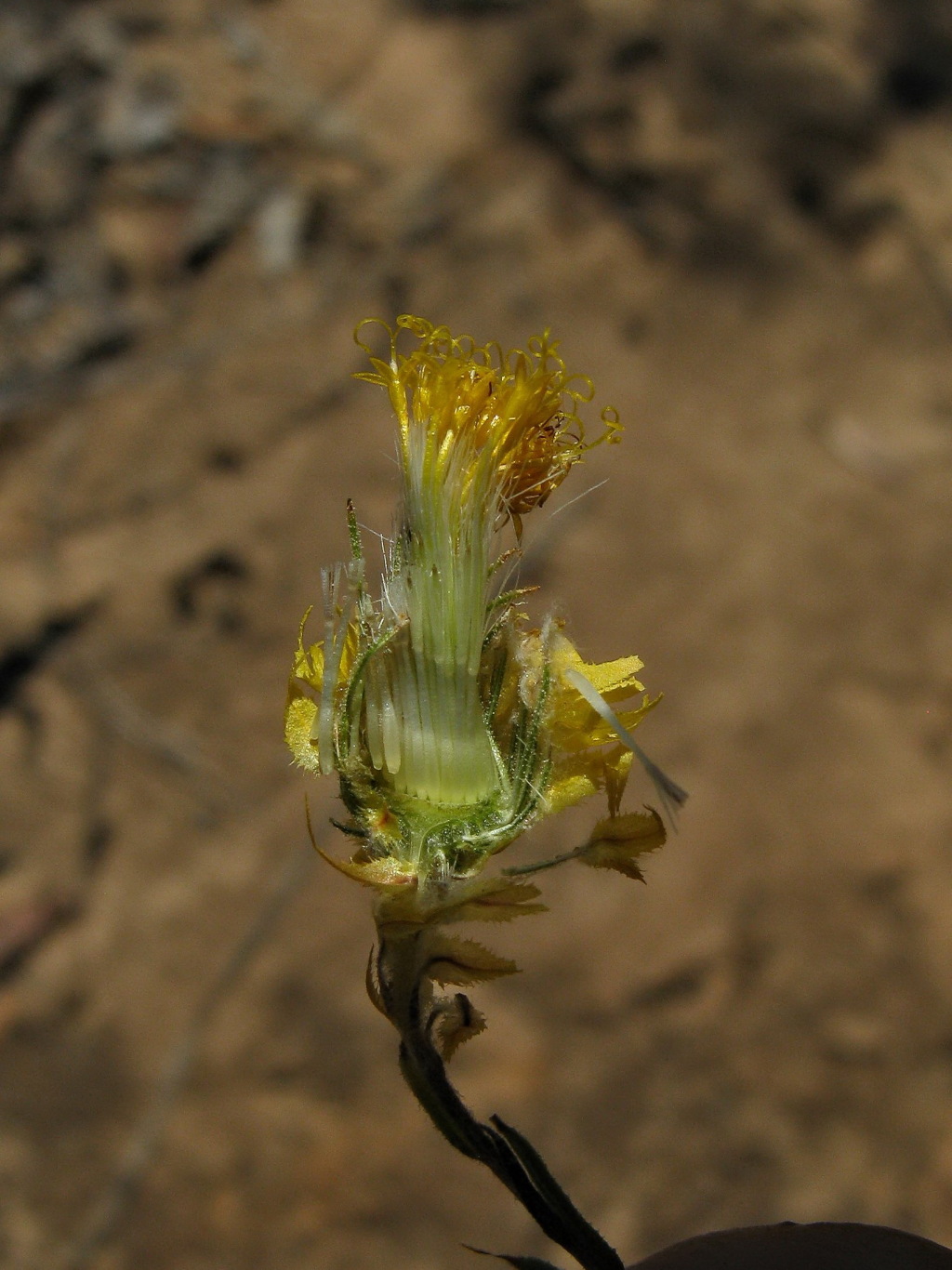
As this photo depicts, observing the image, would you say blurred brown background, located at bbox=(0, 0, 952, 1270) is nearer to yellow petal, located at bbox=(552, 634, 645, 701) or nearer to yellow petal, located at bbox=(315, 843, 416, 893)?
yellow petal, located at bbox=(552, 634, 645, 701)

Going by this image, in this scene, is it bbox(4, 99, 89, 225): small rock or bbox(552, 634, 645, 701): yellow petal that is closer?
bbox(552, 634, 645, 701): yellow petal

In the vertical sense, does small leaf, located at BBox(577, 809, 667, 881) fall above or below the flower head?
below

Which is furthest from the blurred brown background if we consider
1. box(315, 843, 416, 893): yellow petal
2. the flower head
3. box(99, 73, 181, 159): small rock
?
box(315, 843, 416, 893): yellow petal

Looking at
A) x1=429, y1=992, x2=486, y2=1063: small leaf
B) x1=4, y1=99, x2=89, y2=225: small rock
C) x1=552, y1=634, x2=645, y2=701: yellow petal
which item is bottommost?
x1=429, y1=992, x2=486, y2=1063: small leaf

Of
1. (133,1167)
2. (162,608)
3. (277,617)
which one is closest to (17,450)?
(162,608)

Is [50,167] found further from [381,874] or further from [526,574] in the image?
[381,874]

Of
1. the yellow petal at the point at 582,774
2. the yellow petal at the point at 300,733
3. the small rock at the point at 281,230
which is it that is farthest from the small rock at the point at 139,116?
the yellow petal at the point at 582,774
